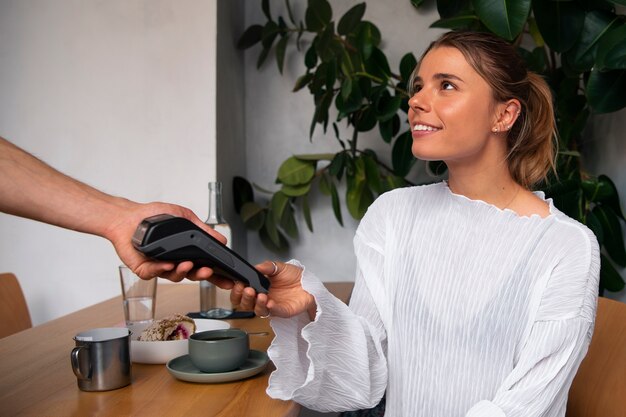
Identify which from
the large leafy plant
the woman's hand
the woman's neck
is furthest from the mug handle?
the large leafy plant

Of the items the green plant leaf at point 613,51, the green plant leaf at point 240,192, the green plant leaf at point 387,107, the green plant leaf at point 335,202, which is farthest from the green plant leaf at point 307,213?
the green plant leaf at point 613,51

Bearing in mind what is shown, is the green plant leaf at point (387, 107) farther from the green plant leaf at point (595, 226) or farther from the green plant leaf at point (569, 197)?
the green plant leaf at point (595, 226)

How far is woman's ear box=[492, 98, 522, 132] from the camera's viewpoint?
154 cm

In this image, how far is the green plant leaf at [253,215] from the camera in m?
3.07

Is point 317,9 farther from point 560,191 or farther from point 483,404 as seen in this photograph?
point 483,404

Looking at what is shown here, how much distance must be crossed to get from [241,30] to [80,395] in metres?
2.30

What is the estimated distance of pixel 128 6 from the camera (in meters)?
2.82

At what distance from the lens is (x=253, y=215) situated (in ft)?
10.1

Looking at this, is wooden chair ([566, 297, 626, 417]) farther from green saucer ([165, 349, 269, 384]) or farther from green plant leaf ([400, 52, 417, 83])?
green plant leaf ([400, 52, 417, 83])

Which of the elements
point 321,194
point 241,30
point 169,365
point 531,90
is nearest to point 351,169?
point 321,194

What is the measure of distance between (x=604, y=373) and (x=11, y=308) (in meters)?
1.69

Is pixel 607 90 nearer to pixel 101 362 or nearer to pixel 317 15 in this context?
pixel 317 15

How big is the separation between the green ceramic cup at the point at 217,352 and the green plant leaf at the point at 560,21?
1.48 meters

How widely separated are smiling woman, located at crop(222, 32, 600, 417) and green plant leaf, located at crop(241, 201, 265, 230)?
4.78 ft
